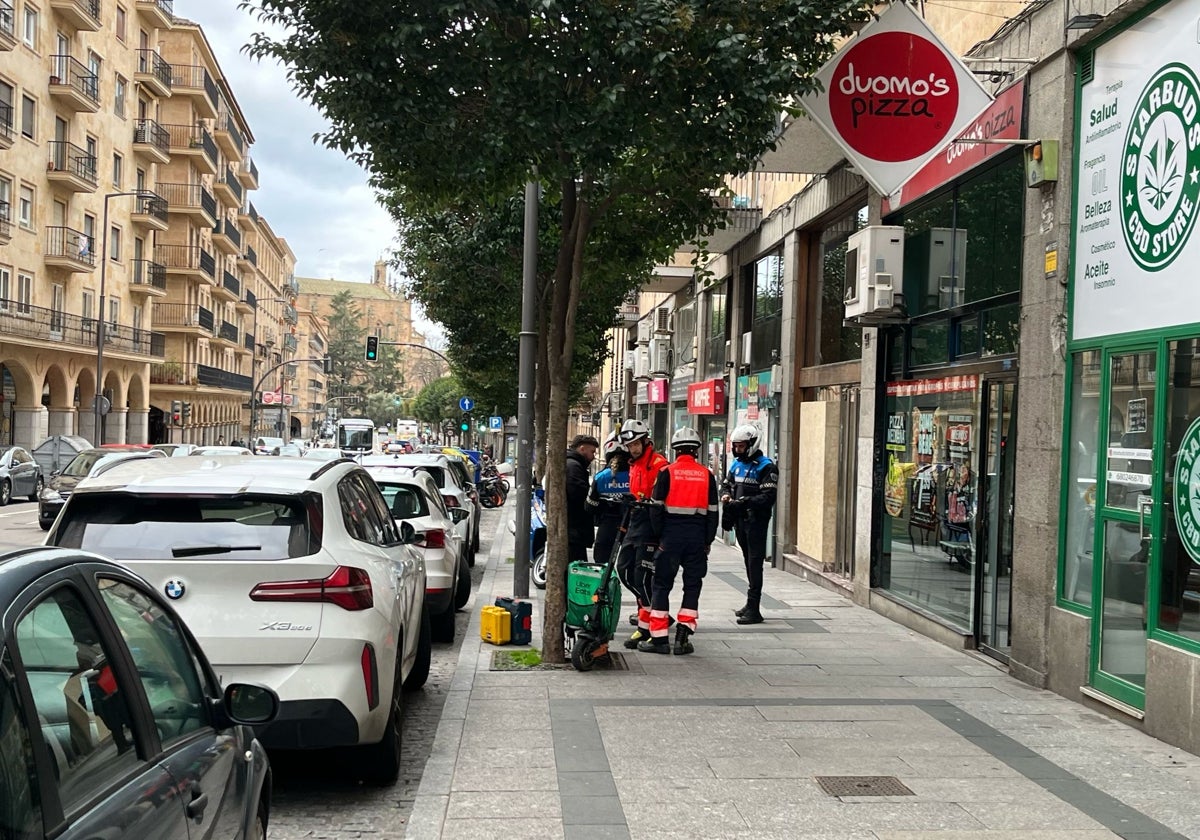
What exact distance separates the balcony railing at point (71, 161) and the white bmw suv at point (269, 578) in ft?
132

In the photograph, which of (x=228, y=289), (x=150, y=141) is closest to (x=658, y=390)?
(x=150, y=141)

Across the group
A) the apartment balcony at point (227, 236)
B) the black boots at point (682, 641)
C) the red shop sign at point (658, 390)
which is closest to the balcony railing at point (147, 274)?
the apartment balcony at point (227, 236)

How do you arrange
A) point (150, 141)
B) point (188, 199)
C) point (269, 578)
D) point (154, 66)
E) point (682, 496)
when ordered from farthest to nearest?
point (188, 199), point (154, 66), point (150, 141), point (682, 496), point (269, 578)

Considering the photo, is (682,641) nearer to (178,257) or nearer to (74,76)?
(74,76)

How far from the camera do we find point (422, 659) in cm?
793

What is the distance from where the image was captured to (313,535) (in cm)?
534

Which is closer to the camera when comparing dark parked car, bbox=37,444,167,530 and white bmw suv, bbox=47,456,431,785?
white bmw suv, bbox=47,456,431,785

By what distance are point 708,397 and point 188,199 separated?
45.2m

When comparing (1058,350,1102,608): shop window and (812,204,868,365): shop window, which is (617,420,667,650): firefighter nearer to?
(1058,350,1102,608): shop window

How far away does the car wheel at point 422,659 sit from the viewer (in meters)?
7.80

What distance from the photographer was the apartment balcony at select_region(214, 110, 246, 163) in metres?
66.2

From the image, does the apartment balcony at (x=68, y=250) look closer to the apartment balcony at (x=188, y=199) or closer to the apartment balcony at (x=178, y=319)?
the apartment balcony at (x=188, y=199)

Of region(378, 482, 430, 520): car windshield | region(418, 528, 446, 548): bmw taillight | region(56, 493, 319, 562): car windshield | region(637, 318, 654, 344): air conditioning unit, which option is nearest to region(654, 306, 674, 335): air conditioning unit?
region(637, 318, 654, 344): air conditioning unit

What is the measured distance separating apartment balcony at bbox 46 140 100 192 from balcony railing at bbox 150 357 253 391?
17.4 meters
